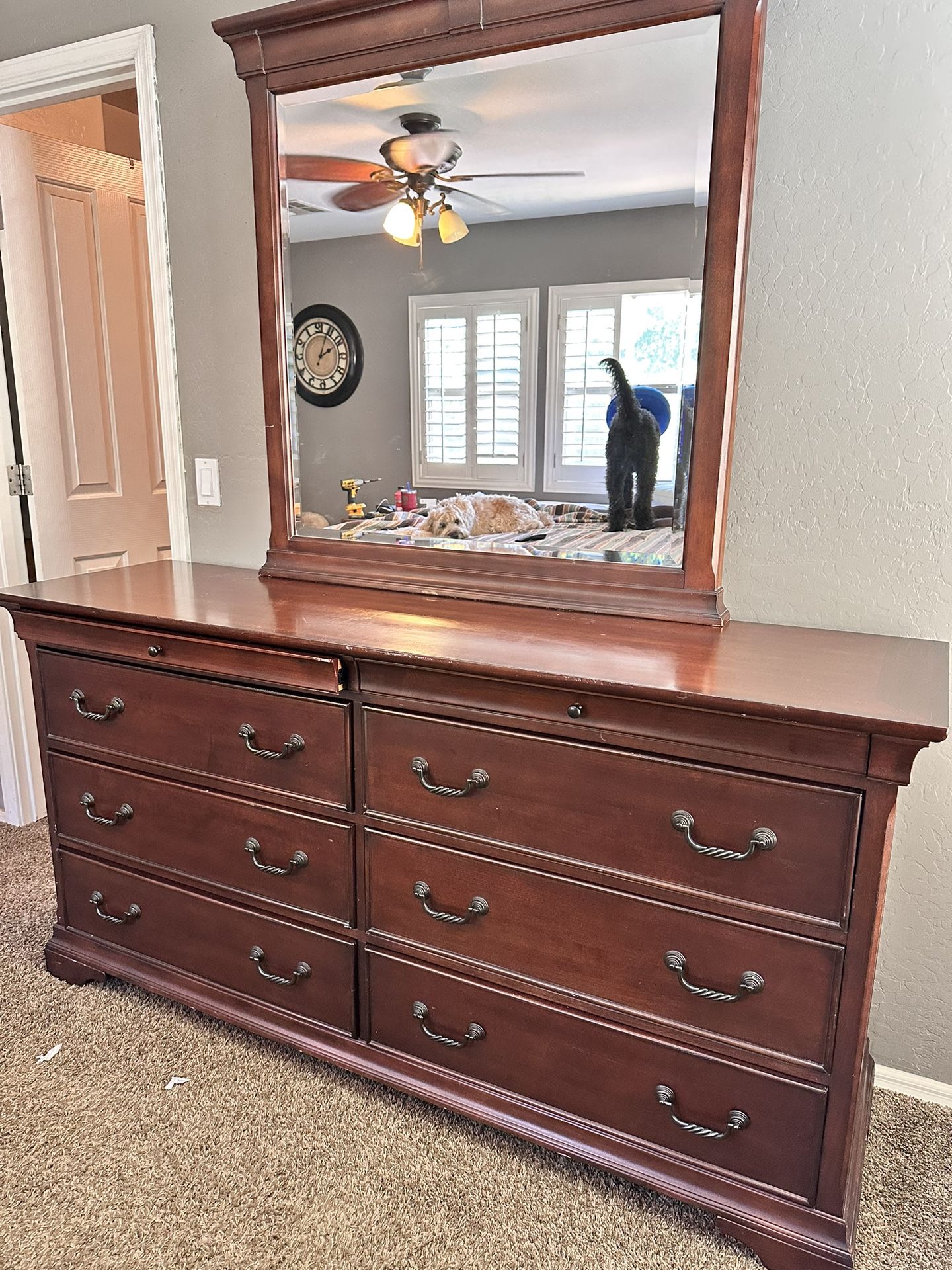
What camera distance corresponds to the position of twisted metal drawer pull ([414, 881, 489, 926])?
143 cm

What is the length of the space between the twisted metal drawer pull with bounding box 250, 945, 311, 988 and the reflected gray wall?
0.95 meters

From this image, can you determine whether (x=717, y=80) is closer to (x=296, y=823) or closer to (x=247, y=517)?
(x=247, y=517)

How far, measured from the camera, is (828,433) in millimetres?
1470

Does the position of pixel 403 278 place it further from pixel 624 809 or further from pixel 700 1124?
pixel 700 1124

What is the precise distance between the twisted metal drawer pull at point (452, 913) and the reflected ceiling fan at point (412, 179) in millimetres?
1242

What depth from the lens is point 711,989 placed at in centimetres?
128

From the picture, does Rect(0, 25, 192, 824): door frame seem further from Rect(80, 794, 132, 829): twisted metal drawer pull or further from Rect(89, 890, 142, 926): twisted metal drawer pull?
Rect(89, 890, 142, 926): twisted metal drawer pull

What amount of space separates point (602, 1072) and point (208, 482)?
1.59 m

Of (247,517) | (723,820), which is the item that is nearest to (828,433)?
(723,820)

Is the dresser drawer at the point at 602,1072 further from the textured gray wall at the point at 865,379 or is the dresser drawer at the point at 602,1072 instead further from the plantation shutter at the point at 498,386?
the plantation shutter at the point at 498,386

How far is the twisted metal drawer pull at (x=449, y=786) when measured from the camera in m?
1.37

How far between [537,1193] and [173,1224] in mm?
611

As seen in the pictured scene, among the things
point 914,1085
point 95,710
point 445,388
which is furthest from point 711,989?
point 95,710

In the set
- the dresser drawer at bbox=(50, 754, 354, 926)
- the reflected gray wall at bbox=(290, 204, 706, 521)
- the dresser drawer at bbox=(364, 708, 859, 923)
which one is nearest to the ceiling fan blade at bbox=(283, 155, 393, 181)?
the reflected gray wall at bbox=(290, 204, 706, 521)
